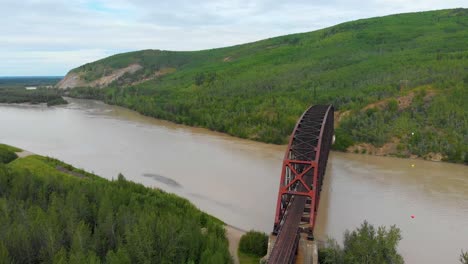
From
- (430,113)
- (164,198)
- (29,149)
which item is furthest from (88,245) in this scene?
(430,113)

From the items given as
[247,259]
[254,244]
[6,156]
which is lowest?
[247,259]

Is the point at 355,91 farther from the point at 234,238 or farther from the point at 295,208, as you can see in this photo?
the point at 234,238

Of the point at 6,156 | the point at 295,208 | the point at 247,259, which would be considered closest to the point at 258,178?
the point at 295,208

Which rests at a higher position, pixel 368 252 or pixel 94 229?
pixel 94 229

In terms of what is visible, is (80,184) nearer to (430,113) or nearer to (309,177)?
(309,177)

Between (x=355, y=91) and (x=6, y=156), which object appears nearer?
(x=6, y=156)

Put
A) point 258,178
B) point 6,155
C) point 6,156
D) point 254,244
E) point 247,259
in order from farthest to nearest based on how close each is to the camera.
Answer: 1. point 6,155
2. point 6,156
3. point 258,178
4. point 254,244
5. point 247,259

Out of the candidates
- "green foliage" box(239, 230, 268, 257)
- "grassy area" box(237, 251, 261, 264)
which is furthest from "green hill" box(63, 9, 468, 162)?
"grassy area" box(237, 251, 261, 264)

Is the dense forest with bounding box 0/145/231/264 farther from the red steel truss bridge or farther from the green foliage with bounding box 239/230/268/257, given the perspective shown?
the red steel truss bridge
